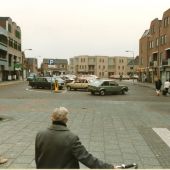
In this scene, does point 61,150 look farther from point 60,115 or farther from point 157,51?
point 157,51

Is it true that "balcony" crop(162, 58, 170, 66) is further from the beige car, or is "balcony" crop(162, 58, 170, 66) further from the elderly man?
the elderly man

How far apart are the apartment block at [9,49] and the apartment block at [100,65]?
69769mm

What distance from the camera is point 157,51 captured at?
7375 centimetres

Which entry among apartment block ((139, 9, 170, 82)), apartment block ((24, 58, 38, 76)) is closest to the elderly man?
apartment block ((139, 9, 170, 82))

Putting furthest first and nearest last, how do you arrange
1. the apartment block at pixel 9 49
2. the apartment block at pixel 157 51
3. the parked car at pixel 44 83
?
the apartment block at pixel 9 49, the apartment block at pixel 157 51, the parked car at pixel 44 83

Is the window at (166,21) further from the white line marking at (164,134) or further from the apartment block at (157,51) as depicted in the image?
the white line marking at (164,134)

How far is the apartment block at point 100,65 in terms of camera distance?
173 m

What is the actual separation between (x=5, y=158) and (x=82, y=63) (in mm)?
165542

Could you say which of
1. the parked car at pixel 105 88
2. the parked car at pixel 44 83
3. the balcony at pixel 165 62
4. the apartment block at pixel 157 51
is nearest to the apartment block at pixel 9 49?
the apartment block at pixel 157 51

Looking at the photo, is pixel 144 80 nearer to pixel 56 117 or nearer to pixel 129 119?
pixel 129 119

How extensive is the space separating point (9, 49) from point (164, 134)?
80545 millimetres

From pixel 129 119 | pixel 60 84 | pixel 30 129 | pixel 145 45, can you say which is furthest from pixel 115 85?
pixel 145 45

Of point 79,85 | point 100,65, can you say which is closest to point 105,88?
point 79,85

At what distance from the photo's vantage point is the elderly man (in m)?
A: 4.83
